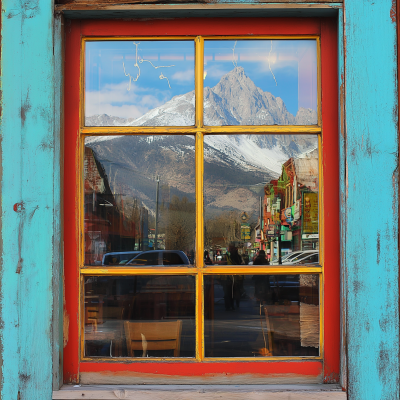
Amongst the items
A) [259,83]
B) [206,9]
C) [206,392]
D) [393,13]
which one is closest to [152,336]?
[206,392]

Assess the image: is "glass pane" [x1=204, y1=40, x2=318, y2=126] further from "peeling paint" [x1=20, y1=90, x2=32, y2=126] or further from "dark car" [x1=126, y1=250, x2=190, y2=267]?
"peeling paint" [x1=20, y1=90, x2=32, y2=126]

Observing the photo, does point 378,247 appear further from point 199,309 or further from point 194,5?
point 194,5

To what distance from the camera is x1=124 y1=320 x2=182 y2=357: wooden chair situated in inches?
83.8

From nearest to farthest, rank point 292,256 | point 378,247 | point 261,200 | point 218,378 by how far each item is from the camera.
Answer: point 378,247, point 218,378, point 292,256, point 261,200

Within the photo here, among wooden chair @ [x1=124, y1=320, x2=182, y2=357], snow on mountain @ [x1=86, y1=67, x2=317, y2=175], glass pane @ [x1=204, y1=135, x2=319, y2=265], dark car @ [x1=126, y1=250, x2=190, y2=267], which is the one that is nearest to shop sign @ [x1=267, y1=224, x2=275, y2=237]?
glass pane @ [x1=204, y1=135, x2=319, y2=265]

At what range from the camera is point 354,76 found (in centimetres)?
200

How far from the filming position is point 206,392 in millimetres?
1955

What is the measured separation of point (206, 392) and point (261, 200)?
3.41ft

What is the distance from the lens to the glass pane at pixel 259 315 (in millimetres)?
2102

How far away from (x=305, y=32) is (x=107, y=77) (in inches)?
44.2

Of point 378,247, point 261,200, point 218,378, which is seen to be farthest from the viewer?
point 261,200

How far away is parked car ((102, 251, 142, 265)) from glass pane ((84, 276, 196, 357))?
0.08 m

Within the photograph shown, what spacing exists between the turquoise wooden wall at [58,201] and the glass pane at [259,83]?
0.22 m

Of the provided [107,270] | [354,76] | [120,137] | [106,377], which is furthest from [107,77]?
[106,377]
